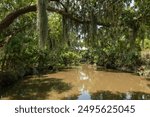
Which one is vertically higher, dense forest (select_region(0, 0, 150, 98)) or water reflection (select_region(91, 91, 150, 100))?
dense forest (select_region(0, 0, 150, 98))

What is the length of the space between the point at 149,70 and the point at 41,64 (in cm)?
1071

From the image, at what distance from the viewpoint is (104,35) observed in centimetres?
952

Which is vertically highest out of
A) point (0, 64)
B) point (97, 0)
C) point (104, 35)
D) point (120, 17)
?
point (97, 0)

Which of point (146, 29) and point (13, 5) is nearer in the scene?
point (146, 29)

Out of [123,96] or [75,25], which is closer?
[75,25]

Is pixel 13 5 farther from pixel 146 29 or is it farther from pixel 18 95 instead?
pixel 146 29

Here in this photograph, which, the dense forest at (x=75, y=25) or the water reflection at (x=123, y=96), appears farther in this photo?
Result: the water reflection at (x=123, y=96)

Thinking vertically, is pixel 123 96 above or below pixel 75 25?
below

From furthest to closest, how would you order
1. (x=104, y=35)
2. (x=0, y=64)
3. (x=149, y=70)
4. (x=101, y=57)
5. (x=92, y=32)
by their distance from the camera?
(x=101, y=57), (x=149, y=70), (x=0, y=64), (x=104, y=35), (x=92, y=32)

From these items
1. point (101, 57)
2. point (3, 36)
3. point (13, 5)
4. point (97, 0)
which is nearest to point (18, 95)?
point (3, 36)

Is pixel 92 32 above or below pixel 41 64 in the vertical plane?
above

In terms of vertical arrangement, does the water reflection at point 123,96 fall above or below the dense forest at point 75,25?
below

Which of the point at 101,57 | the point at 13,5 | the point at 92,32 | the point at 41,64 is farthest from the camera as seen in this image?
the point at 101,57

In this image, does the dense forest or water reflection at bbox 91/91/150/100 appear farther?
water reflection at bbox 91/91/150/100
